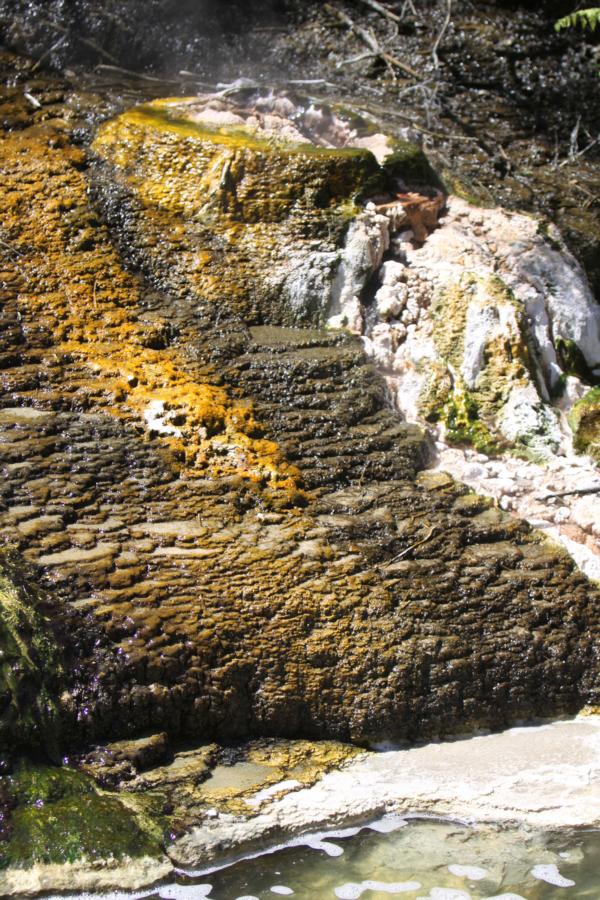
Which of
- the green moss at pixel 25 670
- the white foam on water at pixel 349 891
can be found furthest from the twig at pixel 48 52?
the white foam on water at pixel 349 891

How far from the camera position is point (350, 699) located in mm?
3289

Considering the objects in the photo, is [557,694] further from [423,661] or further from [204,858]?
[204,858]

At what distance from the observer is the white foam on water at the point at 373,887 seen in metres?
2.65

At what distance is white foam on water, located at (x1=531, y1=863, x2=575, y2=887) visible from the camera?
271 centimetres

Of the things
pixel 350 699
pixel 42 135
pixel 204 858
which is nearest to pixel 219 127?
pixel 42 135

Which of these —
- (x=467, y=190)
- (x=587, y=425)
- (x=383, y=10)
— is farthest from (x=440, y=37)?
(x=587, y=425)

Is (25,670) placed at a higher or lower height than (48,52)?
lower

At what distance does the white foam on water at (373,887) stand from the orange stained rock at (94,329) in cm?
145

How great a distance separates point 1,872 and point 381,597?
1.53m

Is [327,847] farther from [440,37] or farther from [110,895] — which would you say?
[440,37]

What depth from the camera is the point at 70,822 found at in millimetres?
2654

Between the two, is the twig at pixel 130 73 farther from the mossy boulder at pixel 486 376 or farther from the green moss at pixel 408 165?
the mossy boulder at pixel 486 376

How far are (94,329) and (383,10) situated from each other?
3842 mm

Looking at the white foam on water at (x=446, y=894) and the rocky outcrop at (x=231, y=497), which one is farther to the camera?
the rocky outcrop at (x=231, y=497)
